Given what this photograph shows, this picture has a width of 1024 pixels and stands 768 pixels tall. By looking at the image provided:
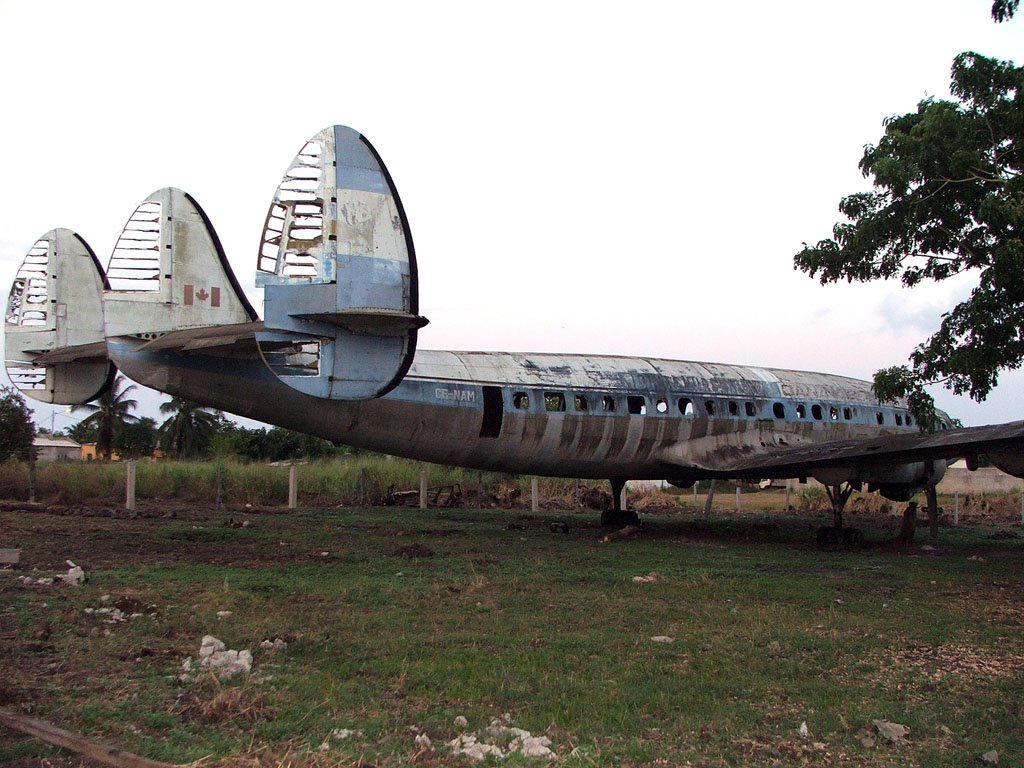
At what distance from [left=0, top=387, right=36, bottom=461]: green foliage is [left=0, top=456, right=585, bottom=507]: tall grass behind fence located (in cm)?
65

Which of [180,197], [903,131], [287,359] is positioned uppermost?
[903,131]

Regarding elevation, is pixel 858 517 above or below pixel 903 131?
below

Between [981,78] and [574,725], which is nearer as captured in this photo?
[574,725]

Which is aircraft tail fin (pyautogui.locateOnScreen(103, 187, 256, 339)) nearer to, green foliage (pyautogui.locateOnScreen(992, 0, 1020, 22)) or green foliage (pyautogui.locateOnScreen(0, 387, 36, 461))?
green foliage (pyautogui.locateOnScreen(992, 0, 1020, 22))

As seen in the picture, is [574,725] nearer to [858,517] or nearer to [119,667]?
[119,667]

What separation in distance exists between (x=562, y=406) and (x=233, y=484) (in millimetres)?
16456

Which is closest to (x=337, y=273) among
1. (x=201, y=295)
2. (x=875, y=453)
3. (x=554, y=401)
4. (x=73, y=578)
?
(x=201, y=295)

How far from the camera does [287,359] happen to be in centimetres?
1397

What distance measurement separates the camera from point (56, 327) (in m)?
17.3

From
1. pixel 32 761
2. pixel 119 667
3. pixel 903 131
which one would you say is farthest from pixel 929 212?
pixel 32 761

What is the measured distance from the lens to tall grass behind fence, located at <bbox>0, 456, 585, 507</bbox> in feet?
Answer: 95.2

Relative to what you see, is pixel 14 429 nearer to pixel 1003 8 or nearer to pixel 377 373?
pixel 377 373

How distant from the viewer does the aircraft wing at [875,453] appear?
1709 cm

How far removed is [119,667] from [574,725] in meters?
3.80
